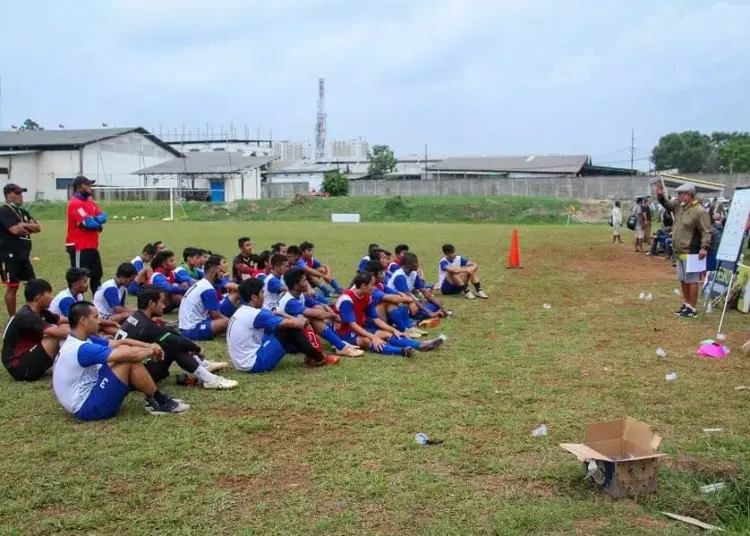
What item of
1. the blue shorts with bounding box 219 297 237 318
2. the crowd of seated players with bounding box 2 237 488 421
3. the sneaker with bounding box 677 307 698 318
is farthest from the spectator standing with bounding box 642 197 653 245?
the blue shorts with bounding box 219 297 237 318

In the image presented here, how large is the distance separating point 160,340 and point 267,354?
4.77 ft

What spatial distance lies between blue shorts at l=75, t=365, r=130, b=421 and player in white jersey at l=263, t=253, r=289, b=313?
3222 mm

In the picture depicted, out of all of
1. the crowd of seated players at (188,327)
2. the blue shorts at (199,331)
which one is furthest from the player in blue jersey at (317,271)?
the blue shorts at (199,331)

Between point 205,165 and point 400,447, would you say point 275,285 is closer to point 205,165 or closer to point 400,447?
point 400,447

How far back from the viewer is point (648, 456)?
4629 millimetres

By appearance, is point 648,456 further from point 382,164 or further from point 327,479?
point 382,164

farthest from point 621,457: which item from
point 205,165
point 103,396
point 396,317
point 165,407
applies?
point 205,165

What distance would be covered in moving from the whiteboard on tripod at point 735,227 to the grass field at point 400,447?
4.04ft

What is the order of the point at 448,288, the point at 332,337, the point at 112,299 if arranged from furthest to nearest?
the point at 448,288, the point at 112,299, the point at 332,337

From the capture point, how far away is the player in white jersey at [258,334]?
Result: 7.95 metres

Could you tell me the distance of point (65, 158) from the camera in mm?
62219

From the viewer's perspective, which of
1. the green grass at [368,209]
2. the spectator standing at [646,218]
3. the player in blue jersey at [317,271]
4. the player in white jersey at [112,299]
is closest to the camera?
the player in white jersey at [112,299]

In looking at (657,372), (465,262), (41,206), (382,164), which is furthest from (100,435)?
(382,164)

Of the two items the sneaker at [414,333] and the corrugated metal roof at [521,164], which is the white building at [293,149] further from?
the sneaker at [414,333]
